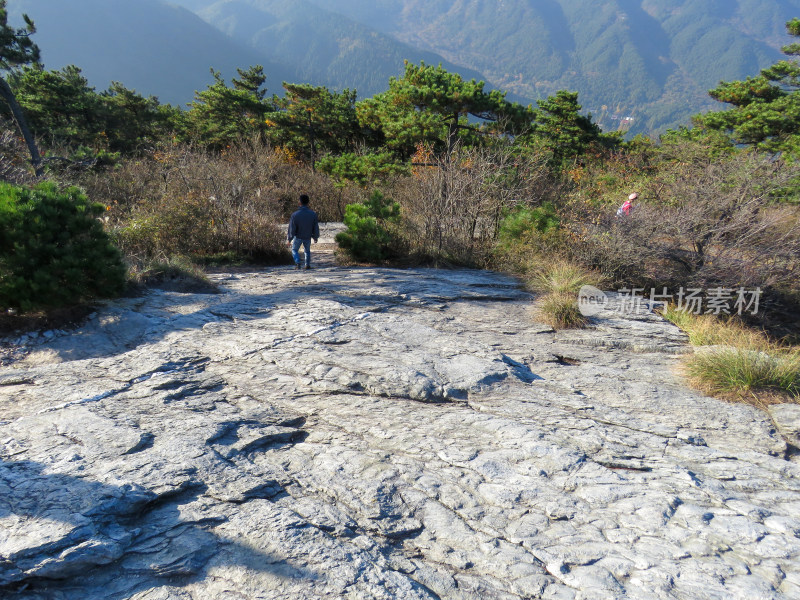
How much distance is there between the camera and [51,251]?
18.7 feet

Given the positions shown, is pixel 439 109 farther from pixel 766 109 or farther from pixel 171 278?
pixel 766 109

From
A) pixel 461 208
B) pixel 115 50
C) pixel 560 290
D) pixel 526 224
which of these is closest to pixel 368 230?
pixel 461 208

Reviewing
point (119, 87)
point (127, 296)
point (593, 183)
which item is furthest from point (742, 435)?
point (119, 87)

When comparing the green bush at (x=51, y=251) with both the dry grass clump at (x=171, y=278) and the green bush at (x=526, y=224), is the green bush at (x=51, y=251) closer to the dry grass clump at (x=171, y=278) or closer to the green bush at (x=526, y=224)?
the dry grass clump at (x=171, y=278)

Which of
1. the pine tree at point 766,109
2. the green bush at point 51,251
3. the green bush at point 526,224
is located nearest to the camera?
the green bush at point 51,251

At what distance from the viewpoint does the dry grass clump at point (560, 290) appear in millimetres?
6504

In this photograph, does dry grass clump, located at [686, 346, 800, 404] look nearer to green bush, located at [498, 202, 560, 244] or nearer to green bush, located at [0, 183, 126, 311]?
green bush, located at [498, 202, 560, 244]

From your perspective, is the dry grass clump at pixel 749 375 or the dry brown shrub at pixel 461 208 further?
the dry brown shrub at pixel 461 208

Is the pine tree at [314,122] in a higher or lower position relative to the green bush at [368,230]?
higher

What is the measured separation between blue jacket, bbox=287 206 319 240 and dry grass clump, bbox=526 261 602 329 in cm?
461

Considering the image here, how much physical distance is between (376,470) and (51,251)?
5.35 metres

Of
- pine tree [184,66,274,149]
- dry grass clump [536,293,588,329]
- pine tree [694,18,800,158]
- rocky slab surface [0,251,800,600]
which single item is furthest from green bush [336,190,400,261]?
pine tree [184,66,274,149]

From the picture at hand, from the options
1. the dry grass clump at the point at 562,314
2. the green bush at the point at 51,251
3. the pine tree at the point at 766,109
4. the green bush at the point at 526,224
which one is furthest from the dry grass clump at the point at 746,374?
the pine tree at the point at 766,109

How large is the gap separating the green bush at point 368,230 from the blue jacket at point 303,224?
1.11 meters
